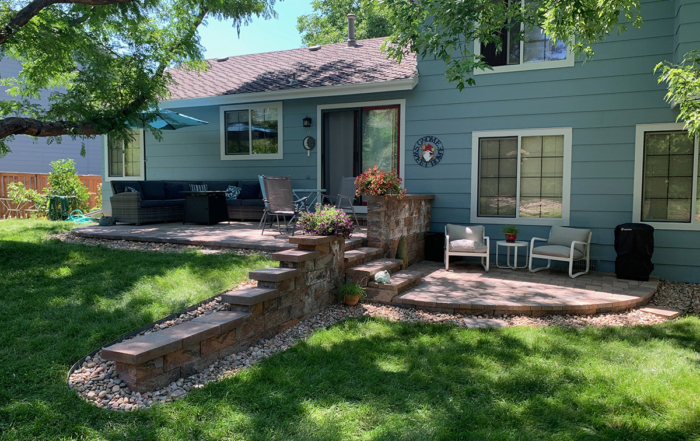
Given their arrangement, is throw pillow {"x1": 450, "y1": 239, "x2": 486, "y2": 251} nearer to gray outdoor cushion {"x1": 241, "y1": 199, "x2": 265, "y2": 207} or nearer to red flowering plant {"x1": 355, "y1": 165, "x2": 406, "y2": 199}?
red flowering plant {"x1": 355, "y1": 165, "x2": 406, "y2": 199}

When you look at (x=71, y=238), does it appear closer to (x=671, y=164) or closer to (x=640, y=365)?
(x=640, y=365)

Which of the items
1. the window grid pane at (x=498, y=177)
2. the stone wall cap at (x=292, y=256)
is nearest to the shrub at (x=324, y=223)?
the stone wall cap at (x=292, y=256)

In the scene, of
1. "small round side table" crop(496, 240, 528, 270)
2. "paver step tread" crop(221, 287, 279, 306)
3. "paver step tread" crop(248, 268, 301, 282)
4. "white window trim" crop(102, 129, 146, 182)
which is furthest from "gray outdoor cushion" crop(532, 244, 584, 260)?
"white window trim" crop(102, 129, 146, 182)

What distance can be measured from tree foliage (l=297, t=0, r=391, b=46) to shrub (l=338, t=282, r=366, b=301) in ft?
45.0

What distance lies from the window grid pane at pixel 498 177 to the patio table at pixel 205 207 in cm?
446

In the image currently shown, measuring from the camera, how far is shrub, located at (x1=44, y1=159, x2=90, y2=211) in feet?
34.7

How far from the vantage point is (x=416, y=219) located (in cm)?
713

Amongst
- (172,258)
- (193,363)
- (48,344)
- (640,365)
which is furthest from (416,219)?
(48,344)

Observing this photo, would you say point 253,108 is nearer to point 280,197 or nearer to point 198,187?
point 198,187

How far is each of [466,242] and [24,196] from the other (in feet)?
32.7

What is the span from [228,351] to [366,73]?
5967 millimetres

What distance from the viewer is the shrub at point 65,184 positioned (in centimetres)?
1057

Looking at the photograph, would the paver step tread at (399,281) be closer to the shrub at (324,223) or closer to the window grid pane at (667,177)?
the shrub at (324,223)

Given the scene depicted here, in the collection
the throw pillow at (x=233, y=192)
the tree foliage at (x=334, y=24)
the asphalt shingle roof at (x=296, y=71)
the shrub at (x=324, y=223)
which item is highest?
the tree foliage at (x=334, y=24)
